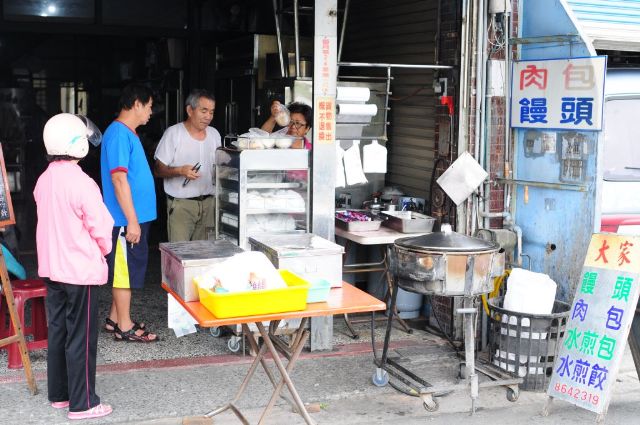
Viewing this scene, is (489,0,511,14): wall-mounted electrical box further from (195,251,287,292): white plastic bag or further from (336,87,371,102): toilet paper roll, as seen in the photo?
(195,251,287,292): white plastic bag

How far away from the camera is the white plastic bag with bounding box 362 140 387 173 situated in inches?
305

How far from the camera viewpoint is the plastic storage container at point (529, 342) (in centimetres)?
617

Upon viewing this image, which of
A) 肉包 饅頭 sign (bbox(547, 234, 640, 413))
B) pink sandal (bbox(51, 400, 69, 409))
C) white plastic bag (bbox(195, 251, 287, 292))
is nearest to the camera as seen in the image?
white plastic bag (bbox(195, 251, 287, 292))

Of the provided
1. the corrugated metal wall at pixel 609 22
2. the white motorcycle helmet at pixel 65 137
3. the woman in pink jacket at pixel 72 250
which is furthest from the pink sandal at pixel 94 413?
the corrugated metal wall at pixel 609 22

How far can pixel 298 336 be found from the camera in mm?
5051

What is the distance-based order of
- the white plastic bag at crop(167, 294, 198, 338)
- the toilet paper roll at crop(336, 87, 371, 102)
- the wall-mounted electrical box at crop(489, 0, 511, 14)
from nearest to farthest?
the wall-mounted electrical box at crop(489, 0, 511, 14) → the white plastic bag at crop(167, 294, 198, 338) → the toilet paper roll at crop(336, 87, 371, 102)

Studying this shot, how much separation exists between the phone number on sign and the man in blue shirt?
10.8 feet

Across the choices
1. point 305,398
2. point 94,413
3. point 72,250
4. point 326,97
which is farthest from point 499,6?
point 94,413

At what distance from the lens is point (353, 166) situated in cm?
762

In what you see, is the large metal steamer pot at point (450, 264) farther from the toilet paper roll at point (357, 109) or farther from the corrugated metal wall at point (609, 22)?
the toilet paper roll at point (357, 109)

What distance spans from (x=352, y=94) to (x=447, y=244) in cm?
241

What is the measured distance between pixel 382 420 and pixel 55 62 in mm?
9142

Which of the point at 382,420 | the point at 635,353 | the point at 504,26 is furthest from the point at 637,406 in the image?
the point at 504,26

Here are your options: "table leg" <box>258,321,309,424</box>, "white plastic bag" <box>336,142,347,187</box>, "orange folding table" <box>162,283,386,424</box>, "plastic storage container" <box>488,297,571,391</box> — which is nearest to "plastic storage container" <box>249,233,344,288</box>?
"orange folding table" <box>162,283,386,424</box>
